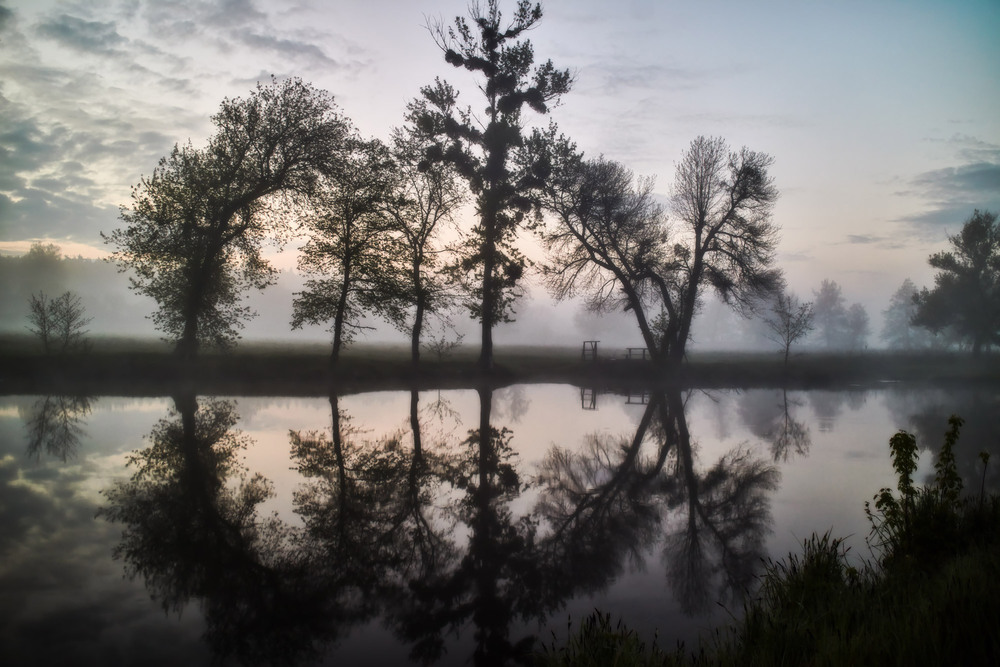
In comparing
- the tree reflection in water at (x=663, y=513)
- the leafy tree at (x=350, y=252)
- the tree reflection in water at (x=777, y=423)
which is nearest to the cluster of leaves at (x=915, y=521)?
the tree reflection in water at (x=663, y=513)

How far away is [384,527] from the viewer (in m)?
7.97

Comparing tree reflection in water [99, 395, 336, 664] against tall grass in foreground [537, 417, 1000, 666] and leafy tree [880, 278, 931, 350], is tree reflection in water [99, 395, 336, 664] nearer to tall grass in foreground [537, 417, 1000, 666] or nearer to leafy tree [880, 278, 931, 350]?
tall grass in foreground [537, 417, 1000, 666]

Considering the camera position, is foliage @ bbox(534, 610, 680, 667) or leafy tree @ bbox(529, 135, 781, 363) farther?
leafy tree @ bbox(529, 135, 781, 363)

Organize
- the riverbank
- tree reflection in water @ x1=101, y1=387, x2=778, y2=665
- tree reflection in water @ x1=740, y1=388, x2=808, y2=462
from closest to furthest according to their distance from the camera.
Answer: tree reflection in water @ x1=101, y1=387, x2=778, y2=665
tree reflection in water @ x1=740, y1=388, x2=808, y2=462
the riverbank

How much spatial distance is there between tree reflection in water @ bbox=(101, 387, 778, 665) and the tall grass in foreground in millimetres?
786

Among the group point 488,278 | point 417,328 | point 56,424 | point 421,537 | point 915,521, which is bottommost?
point 421,537

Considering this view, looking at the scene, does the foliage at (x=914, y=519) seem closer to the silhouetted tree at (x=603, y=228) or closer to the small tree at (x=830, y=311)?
the silhouetted tree at (x=603, y=228)

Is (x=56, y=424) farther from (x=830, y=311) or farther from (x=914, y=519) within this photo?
(x=830, y=311)

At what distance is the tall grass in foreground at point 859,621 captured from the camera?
402 centimetres

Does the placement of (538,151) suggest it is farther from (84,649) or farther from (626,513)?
(84,649)

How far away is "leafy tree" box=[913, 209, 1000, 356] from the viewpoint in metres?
59.9

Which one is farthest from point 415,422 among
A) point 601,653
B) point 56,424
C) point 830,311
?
point 830,311

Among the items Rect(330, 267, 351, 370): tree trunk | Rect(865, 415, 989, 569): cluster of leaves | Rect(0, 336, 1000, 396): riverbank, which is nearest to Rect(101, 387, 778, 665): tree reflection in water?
Rect(865, 415, 989, 569): cluster of leaves

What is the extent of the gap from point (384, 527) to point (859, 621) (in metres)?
5.62
